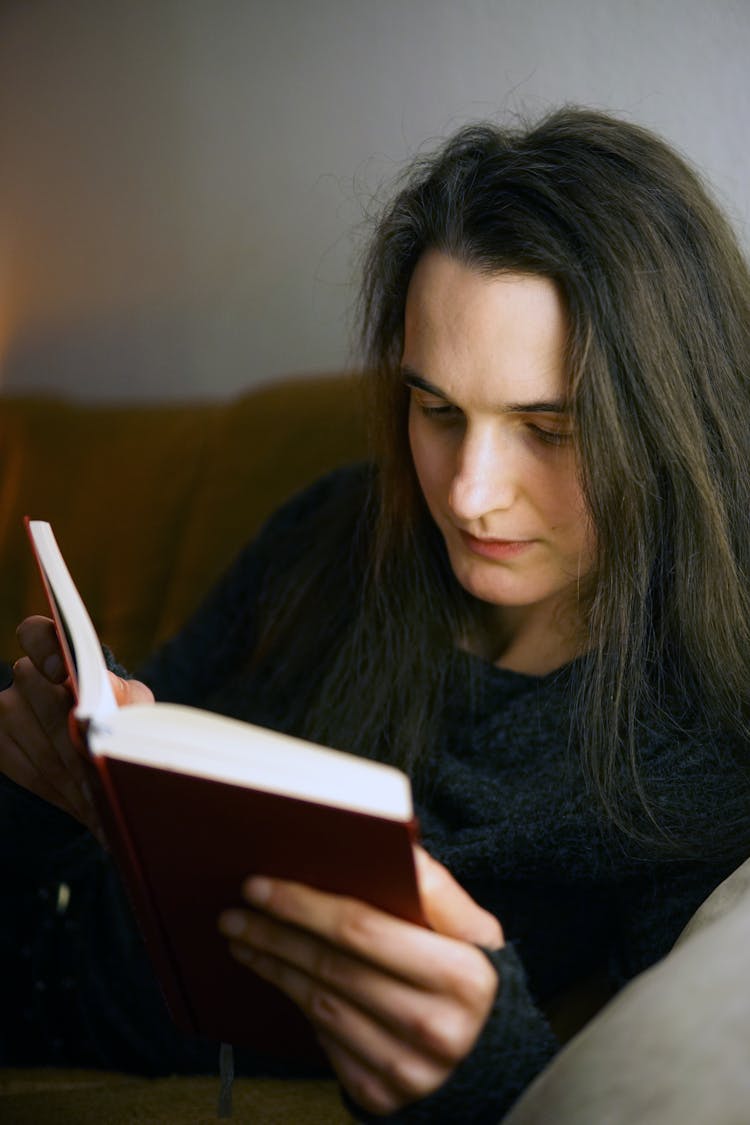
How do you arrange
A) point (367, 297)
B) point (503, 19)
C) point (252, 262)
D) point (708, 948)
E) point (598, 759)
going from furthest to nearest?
point (252, 262) < point (503, 19) < point (367, 297) < point (598, 759) < point (708, 948)

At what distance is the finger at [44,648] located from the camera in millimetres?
833

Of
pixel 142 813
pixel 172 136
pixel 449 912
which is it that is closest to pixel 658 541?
pixel 449 912

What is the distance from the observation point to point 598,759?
861 millimetres

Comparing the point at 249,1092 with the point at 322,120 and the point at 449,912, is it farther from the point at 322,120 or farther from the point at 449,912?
the point at 322,120

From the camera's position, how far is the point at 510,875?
89 cm

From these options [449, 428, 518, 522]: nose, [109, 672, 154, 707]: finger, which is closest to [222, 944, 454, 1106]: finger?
[109, 672, 154, 707]: finger

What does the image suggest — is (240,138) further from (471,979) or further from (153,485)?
(471,979)

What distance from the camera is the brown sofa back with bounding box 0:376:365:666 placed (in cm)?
145

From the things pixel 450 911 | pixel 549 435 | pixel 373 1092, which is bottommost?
pixel 373 1092

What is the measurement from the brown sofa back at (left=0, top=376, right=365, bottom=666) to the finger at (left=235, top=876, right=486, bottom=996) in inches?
32.9

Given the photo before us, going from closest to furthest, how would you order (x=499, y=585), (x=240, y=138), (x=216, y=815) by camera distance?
(x=216, y=815), (x=499, y=585), (x=240, y=138)

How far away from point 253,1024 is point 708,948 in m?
0.35

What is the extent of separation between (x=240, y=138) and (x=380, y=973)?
1.40 meters

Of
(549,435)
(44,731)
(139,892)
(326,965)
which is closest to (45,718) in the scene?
(44,731)
